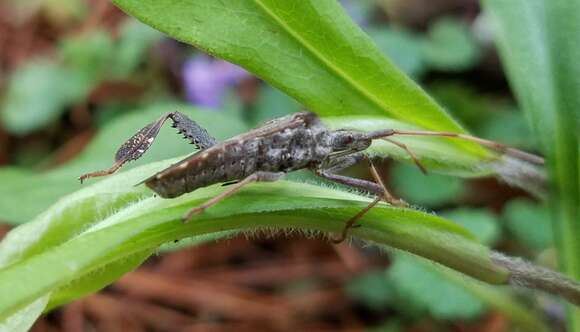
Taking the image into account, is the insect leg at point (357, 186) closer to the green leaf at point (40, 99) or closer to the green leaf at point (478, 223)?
the green leaf at point (478, 223)

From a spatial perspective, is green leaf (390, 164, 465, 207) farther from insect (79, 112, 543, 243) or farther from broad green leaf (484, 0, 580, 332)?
insect (79, 112, 543, 243)

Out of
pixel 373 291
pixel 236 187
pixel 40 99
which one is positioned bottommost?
pixel 373 291

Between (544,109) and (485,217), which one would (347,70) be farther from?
(485,217)

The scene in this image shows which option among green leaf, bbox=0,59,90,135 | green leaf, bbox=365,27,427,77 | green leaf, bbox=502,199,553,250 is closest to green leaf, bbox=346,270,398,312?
green leaf, bbox=502,199,553,250

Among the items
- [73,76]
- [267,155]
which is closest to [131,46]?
[73,76]

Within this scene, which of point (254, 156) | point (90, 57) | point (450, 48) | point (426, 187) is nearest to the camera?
point (254, 156)

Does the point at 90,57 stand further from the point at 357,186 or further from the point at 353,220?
the point at 353,220

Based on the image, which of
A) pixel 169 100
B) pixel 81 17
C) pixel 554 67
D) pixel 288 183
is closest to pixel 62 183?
pixel 288 183
